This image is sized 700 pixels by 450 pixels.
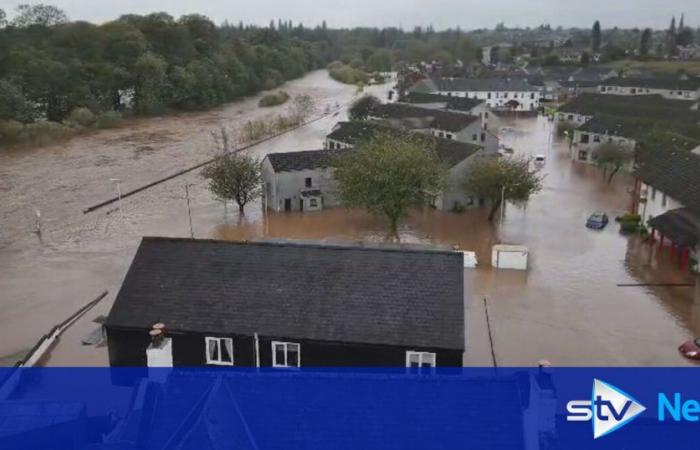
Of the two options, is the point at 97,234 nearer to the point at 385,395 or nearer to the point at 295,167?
the point at 295,167

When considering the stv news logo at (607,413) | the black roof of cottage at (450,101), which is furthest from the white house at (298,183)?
the black roof of cottage at (450,101)

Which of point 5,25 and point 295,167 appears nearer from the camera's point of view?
point 295,167

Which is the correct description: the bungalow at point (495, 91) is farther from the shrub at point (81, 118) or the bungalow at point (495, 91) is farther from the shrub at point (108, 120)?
the shrub at point (81, 118)

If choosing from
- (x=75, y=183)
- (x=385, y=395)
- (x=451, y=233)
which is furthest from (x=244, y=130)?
(x=385, y=395)

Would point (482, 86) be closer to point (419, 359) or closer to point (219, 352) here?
point (419, 359)

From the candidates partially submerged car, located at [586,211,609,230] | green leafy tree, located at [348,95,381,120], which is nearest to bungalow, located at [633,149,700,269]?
partially submerged car, located at [586,211,609,230]

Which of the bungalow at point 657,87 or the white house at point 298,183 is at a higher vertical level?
the bungalow at point 657,87
